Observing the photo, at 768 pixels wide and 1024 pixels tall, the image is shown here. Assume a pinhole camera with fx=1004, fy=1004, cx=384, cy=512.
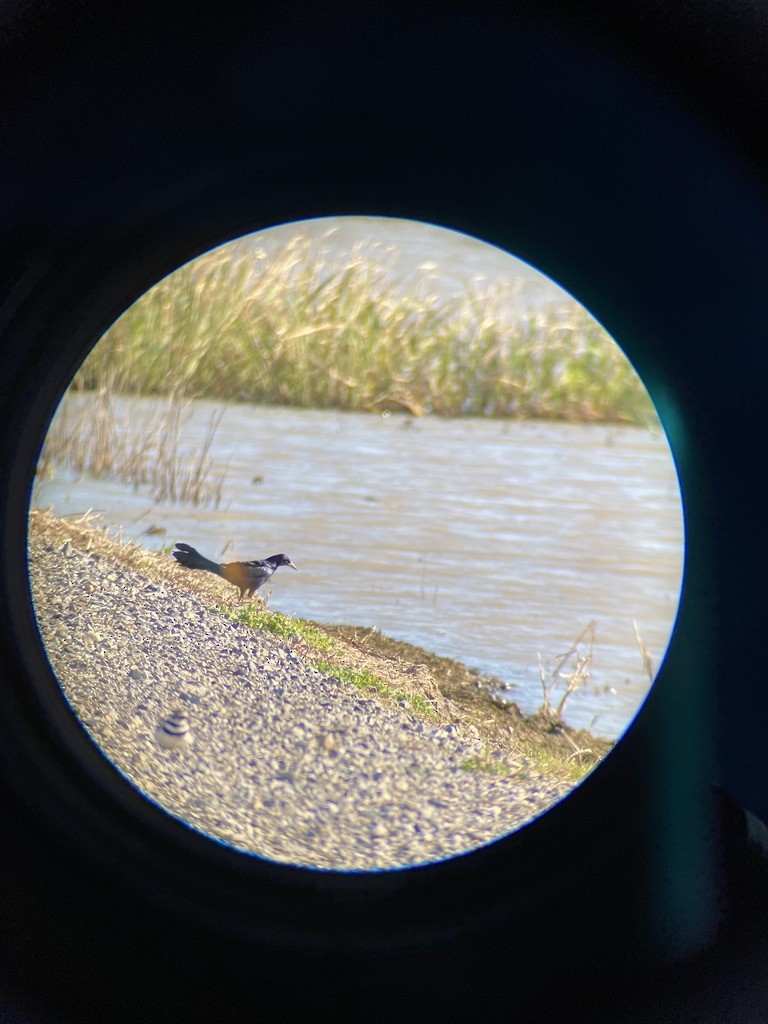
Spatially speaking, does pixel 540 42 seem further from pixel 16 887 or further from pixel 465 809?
pixel 16 887

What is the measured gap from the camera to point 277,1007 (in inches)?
39.0

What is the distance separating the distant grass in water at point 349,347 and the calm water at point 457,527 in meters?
0.04

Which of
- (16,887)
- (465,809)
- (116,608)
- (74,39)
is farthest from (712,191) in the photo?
(16,887)

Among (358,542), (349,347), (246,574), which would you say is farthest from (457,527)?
(246,574)

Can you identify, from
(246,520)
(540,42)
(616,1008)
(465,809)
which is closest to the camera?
(540,42)

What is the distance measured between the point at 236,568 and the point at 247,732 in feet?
0.65

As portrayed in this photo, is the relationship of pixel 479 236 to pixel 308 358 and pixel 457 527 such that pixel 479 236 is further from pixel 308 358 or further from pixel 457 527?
pixel 457 527

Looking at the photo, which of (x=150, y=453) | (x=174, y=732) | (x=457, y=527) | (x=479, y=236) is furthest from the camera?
(x=457, y=527)

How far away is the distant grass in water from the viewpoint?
1.23m

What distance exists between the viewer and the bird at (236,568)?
4.00ft

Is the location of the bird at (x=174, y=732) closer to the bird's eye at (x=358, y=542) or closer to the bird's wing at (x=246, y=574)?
the bird's eye at (x=358, y=542)

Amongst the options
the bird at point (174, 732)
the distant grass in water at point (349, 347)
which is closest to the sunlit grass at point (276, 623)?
the bird at point (174, 732)

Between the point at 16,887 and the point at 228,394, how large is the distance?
0.66 meters

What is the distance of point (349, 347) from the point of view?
1.46 m
